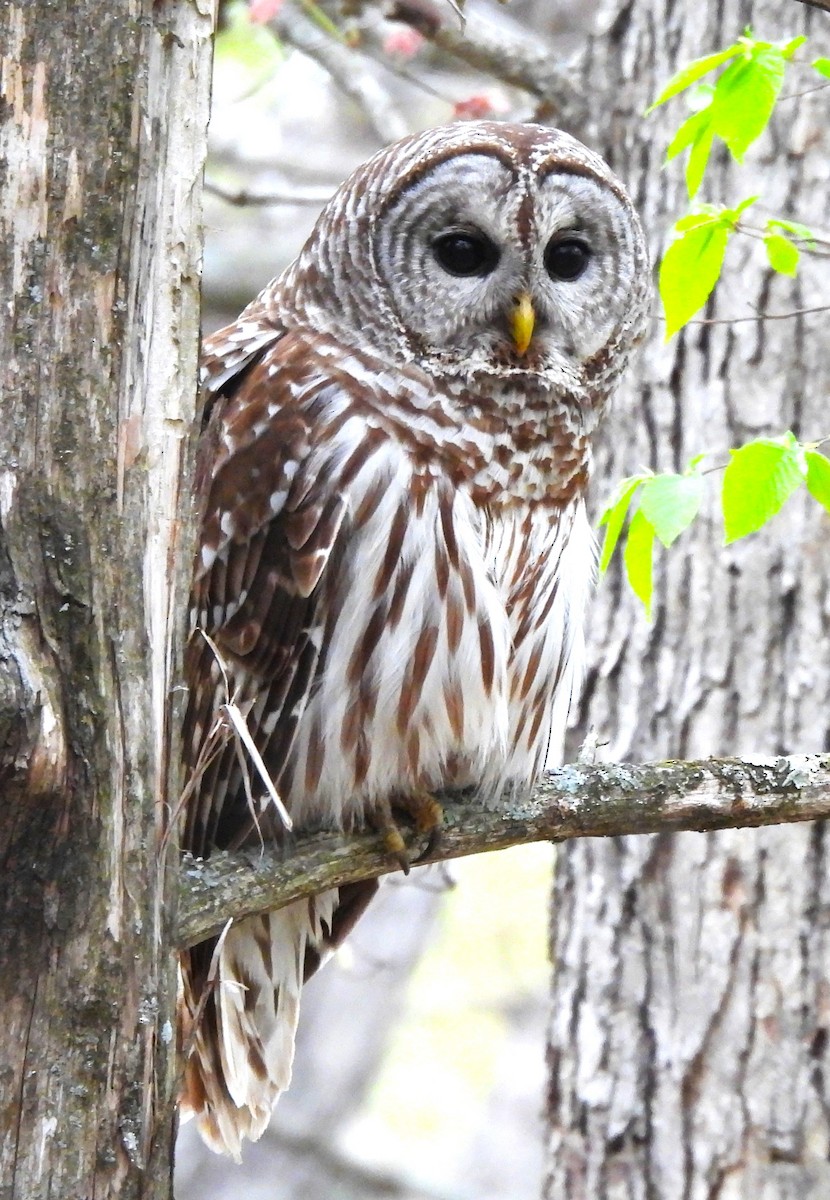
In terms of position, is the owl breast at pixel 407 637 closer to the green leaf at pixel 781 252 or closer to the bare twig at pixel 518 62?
the green leaf at pixel 781 252

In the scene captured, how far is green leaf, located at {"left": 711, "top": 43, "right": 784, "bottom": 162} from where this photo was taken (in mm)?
2998

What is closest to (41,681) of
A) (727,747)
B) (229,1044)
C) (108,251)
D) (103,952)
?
(103,952)

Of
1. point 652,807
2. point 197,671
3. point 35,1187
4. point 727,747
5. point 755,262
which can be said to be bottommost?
point 35,1187

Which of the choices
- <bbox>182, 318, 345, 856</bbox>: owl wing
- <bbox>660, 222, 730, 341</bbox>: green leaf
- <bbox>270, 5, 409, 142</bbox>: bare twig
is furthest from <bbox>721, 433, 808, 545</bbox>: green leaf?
<bbox>270, 5, 409, 142</bbox>: bare twig

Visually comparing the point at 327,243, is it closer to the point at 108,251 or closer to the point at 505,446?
the point at 505,446

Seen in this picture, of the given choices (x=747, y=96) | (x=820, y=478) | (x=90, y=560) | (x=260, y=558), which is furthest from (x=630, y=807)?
(x=747, y=96)

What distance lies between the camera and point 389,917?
1060cm

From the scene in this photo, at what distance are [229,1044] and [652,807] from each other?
1.33m

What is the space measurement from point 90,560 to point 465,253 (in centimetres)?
169

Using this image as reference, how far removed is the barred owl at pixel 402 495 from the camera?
132 inches

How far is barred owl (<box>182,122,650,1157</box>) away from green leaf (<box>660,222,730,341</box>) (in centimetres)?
56

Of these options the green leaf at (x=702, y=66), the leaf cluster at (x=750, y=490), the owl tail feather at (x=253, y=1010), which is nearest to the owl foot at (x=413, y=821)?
the owl tail feather at (x=253, y=1010)

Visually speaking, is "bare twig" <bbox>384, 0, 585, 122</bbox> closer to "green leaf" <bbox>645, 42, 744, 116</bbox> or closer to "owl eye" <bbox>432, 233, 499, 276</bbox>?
"owl eye" <bbox>432, 233, 499, 276</bbox>

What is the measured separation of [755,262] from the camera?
487 centimetres
